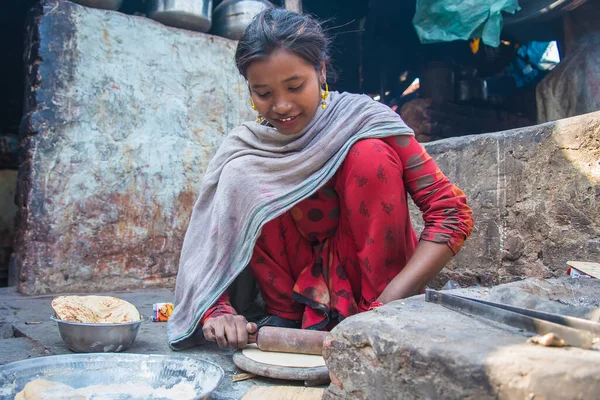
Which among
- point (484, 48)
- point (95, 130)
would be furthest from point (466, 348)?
point (484, 48)

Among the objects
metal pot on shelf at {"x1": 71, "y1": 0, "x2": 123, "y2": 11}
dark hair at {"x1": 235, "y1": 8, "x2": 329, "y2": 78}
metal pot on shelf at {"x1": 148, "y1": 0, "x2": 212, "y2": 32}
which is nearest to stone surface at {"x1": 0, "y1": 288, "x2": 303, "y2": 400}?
dark hair at {"x1": 235, "y1": 8, "x2": 329, "y2": 78}

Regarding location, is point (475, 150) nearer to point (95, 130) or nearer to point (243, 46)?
point (243, 46)

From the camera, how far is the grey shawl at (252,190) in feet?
5.38

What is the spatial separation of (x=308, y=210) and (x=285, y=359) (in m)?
0.54

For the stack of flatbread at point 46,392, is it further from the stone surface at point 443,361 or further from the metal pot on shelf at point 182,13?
the metal pot on shelf at point 182,13

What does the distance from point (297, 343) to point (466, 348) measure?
691 millimetres

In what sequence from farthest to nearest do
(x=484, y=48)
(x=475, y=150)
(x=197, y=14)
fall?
(x=484, y=48)
(x=197, y=14)
(x=475, y=150)

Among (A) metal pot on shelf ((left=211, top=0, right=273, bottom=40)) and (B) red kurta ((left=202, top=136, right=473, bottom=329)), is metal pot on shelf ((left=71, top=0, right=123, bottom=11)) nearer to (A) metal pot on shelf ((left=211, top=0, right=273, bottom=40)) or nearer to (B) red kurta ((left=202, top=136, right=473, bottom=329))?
(A) metal pot on shelf ((left=211, top=0, right=273, bottom=40))

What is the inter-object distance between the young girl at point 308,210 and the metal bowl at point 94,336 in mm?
181

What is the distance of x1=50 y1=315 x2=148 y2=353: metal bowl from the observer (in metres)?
1.46

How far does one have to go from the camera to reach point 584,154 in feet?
5.78

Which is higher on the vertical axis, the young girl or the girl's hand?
the young girl

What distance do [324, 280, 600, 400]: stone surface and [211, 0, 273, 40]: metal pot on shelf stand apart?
267 centimetres

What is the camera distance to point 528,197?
1.97 meters
